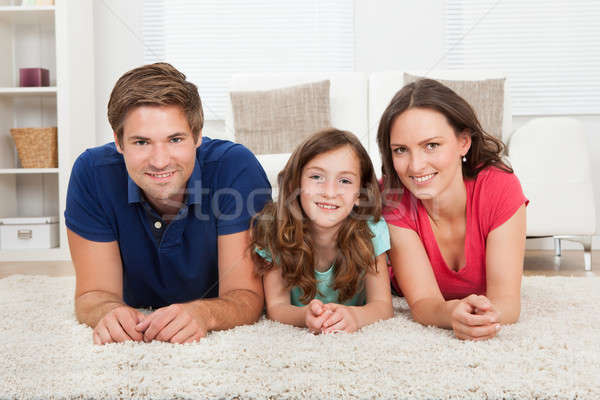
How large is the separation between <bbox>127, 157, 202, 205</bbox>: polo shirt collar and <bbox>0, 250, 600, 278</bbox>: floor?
1.32 metres

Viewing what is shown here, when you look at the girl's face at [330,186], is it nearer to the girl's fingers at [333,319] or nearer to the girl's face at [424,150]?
the girl's face at [424,150]

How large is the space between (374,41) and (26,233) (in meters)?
2.37

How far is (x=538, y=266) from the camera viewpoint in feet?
7.94

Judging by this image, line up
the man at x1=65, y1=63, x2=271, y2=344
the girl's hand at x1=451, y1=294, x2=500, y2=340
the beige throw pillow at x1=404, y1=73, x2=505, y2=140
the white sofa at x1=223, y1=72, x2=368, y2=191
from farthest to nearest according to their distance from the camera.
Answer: the white sofa at x1=223, y1=72, x2=368, y2=191
the beige throw pillow at x1=404, y1=73, x2=505, y2=140
the man at x1=65, y1=63, x2=271, y2=344
the girl's hand at x1=451, y1=294, x2=500, y2=340

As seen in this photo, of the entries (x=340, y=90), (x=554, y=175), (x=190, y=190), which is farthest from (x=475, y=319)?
(x=340, y=90)

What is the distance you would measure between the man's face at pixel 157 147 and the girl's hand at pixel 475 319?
0.66 metres

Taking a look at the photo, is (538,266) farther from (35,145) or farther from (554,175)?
(35,145)

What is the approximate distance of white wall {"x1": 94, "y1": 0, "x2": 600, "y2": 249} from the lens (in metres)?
3.22

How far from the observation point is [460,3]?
10.6ft

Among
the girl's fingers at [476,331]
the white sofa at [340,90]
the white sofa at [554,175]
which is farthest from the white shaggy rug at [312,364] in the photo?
the white sofa at [340,90]

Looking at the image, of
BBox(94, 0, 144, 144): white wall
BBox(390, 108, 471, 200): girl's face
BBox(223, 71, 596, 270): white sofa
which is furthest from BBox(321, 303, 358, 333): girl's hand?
BBox(94, 0, 144, 144): white wall

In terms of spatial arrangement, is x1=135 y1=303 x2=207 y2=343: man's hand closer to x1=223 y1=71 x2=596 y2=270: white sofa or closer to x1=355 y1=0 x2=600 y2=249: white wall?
x1=223 y1=71 x2=596 y2=270: white sofa

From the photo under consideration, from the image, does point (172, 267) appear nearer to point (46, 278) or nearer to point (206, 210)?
point (206, 210)

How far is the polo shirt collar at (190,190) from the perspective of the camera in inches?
46.4
